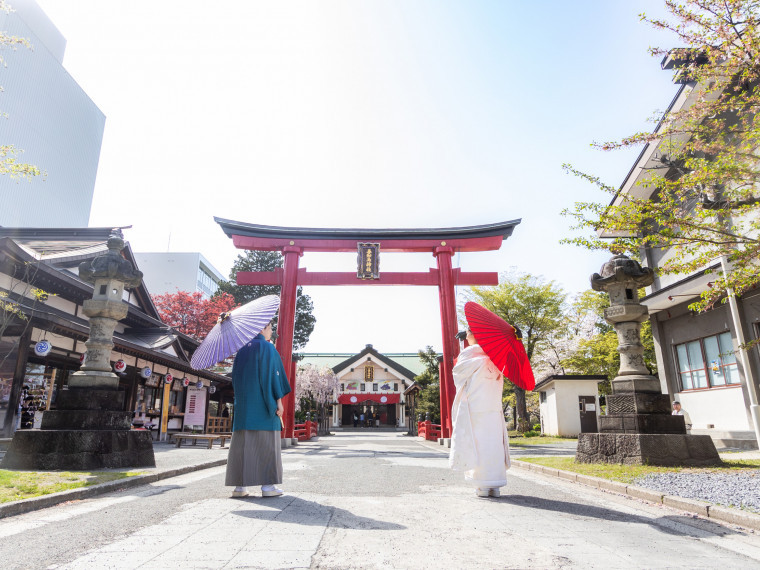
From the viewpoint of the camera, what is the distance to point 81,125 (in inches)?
2534

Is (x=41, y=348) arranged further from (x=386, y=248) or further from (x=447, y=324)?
(x=447, y=324)

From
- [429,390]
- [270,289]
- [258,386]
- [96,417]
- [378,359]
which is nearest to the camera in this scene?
[258,386]

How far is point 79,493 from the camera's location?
16.8 feet

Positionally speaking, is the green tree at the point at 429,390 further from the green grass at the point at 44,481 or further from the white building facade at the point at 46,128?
the white building facade at the point at 46,128

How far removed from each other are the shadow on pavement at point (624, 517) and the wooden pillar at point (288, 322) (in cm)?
1117

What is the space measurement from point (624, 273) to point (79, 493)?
929 centimetres

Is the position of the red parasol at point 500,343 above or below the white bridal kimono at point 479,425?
above

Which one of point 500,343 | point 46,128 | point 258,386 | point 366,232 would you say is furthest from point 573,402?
point 46,128

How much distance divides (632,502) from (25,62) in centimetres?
7040

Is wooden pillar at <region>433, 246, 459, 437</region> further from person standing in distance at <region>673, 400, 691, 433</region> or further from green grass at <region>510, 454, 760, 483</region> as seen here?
green grass at <region>510, 454, 760, 483</region>

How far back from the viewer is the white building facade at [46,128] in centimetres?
5059

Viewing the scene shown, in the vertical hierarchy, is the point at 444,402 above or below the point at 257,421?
above

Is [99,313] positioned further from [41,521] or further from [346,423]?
[346,423]

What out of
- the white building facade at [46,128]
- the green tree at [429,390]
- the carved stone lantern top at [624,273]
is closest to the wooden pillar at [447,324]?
the carved stone lantern top at [624,273]
